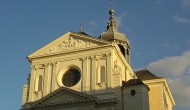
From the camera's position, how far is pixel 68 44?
123ft

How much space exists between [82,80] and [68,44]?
4.36 m

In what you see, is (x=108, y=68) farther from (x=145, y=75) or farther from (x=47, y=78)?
(x=145, y=75)

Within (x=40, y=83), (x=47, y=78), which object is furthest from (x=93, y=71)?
(x=40, y=83)

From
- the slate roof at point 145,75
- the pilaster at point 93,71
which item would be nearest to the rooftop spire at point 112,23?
the slate roof at point 145,75

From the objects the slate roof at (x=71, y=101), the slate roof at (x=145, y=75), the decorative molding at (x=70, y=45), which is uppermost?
the decorative molding at (x=70, y=45)

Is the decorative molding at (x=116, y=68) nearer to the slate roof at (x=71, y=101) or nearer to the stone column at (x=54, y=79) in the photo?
the slate roof at (x=71, y=101)

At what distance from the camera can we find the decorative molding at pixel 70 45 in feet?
120

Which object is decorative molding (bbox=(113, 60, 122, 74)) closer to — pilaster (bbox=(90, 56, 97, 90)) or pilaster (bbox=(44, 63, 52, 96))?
pilaster (bbox=(90, 56, 97, 90))

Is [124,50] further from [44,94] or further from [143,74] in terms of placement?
[44,94]

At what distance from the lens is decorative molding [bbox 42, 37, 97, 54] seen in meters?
36.6

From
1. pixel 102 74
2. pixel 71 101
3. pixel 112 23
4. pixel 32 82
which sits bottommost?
pixel 71 101

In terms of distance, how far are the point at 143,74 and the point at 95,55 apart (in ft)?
35.9

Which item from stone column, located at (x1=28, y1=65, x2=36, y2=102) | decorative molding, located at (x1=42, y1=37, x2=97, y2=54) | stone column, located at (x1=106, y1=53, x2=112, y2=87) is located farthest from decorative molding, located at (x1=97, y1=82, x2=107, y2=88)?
stone column, located at (x1=28, y1=65, x2=36, y2=102)

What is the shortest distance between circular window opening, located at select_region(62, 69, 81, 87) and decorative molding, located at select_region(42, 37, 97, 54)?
2.30 metres
